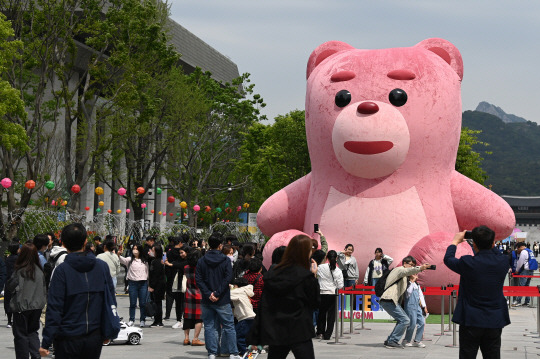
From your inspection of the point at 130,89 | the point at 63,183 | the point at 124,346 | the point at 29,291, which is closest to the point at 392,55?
the point at 124,346

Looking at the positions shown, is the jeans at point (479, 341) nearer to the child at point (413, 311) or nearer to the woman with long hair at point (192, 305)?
the child at point (413, 311)

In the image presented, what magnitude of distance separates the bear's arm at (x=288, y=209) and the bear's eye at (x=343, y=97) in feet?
8.11

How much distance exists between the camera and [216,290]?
10.1 meters

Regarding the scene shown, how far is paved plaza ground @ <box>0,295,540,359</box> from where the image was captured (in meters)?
11.2

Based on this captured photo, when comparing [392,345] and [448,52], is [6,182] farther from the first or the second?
[392,345]

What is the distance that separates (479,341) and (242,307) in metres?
3.81

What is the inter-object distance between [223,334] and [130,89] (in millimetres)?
19119

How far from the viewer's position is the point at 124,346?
12016 millimetres

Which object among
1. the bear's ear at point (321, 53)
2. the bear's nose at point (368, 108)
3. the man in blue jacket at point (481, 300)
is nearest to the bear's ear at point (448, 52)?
the bear's ear at point (321, 53)

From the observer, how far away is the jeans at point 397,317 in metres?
12.0

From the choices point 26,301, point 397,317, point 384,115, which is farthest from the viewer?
point 384,115

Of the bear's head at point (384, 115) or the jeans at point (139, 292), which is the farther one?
the bear's head at point (384, 115)

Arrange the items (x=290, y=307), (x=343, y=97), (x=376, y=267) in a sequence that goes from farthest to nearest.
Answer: (x=343, y=97) < (x=376, y=267) < (x=290, y=307)

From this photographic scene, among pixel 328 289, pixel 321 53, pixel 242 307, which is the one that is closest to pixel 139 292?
pixel 328 289
